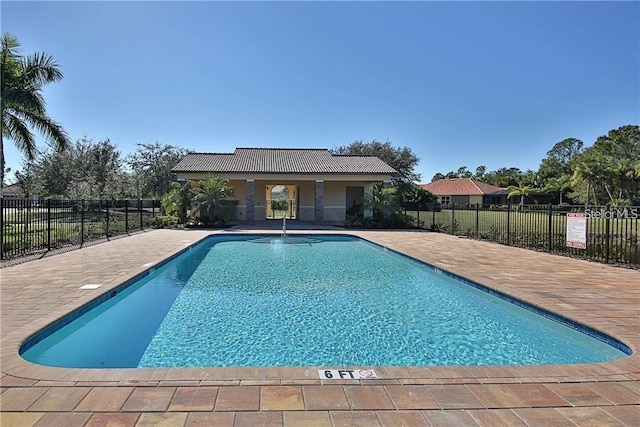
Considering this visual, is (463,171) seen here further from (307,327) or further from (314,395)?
(314,395)

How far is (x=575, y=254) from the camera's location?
10602 millimetres

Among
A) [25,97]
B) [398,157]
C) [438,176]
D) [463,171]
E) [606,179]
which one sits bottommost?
[606,179]

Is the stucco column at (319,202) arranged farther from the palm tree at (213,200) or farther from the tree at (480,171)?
the tree at (480,171)

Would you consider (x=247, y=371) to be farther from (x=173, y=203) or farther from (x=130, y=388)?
(x=173, y=203)

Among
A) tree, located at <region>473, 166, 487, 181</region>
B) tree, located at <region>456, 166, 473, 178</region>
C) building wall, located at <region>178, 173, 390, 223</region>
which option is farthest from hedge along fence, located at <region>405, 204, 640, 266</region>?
tree, located at <region>456, 166, 473, 178</region>

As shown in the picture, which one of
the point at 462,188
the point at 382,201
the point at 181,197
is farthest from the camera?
the point at 462,188

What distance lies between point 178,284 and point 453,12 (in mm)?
10835

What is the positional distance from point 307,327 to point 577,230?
830 cm

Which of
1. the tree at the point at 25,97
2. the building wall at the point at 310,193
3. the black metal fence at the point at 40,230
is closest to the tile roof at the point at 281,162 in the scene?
the building wall at the point at 310,193

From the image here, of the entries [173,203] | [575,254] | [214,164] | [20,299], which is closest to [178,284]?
[20,299]

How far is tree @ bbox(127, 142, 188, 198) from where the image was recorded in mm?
37156

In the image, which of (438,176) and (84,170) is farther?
Answer: (438,176)

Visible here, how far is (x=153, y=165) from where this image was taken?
123ft

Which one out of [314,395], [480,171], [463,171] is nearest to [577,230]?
[314,395]
